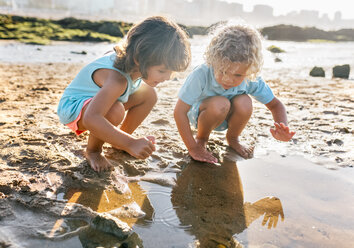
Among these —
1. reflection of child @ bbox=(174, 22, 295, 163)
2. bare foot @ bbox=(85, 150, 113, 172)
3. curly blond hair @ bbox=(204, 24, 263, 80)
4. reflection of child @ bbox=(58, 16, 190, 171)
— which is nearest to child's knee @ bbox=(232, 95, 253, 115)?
reflection of child @ bbox=(174, 22, 295, 163)

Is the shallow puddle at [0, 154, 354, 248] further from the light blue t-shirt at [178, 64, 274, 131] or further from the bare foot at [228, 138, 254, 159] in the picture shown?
the light blue t-shirt at [178, 64, 274, 131]

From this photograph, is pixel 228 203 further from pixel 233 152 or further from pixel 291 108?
pixel 291 108

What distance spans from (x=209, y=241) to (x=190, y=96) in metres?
1.11

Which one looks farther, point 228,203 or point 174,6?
point 174,6

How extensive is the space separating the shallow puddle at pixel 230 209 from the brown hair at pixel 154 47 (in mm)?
712

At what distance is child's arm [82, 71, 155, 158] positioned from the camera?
5.57ft

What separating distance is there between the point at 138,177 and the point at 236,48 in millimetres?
1020

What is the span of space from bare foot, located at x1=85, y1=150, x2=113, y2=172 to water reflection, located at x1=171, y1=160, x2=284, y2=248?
0.46m

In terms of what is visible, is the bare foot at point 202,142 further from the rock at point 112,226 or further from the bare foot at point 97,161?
the rock at point 112,226

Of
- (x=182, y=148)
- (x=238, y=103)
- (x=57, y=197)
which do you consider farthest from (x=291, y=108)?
(x=57, y=197)

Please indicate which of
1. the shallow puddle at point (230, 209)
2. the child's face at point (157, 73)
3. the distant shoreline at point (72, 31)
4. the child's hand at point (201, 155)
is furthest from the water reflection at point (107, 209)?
the distant shoreline at point (72, 31)

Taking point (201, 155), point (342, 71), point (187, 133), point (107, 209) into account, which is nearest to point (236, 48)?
point (187, 133)

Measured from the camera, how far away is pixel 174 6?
81938 mm

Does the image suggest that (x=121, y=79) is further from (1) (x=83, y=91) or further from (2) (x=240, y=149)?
(2) (x=240, y=149)
